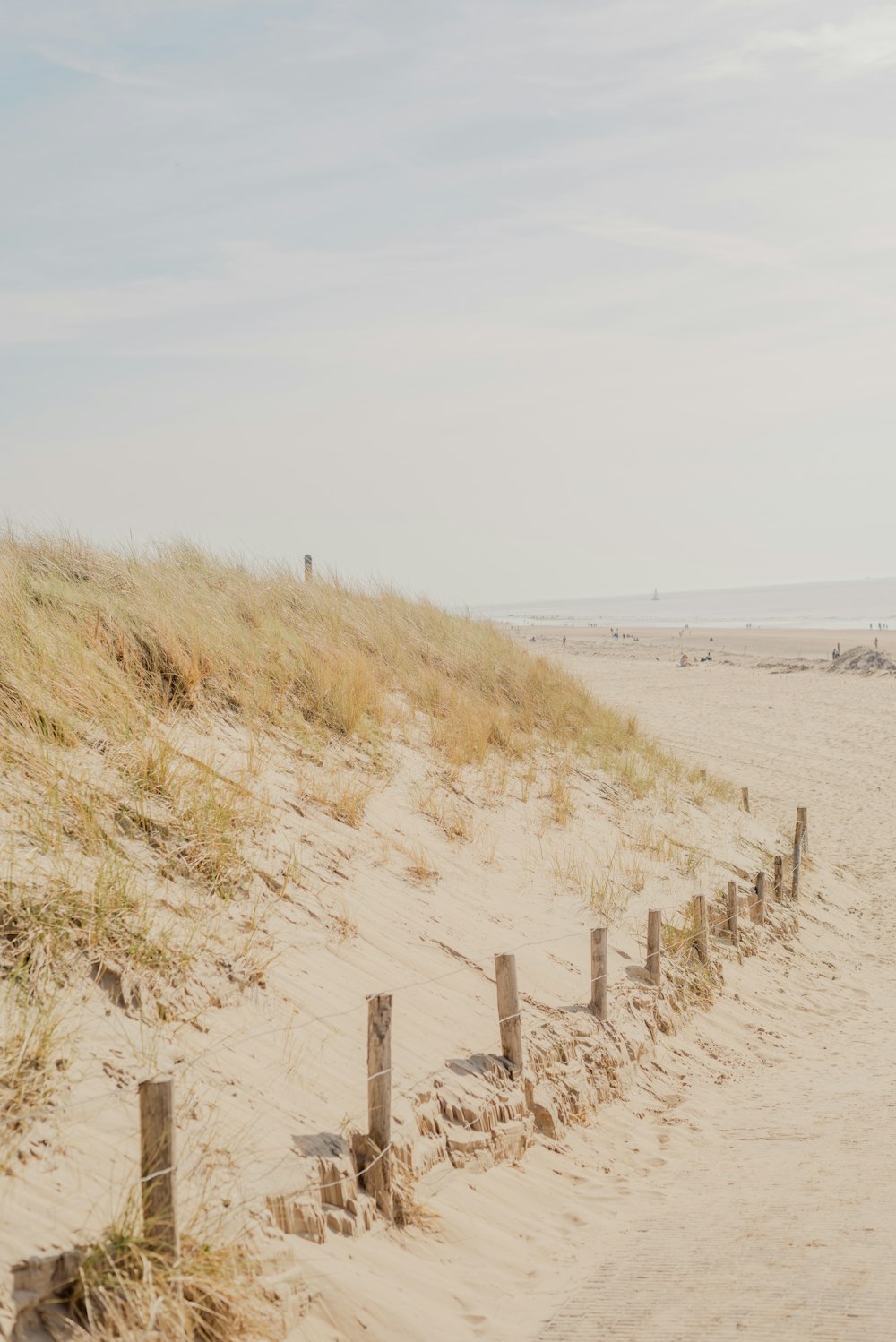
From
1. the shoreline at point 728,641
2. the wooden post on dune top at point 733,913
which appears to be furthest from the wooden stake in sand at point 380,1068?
the shoreline at point 728,641

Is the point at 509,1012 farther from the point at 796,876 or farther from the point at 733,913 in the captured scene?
the point at 796,876

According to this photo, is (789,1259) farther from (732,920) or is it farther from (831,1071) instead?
(732,920)

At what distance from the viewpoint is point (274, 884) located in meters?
7.32

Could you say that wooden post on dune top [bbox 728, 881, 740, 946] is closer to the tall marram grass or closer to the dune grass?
the dune grass

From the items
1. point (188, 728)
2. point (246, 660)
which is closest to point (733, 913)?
point (246, 660)

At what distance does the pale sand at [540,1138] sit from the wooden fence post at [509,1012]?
215 mm

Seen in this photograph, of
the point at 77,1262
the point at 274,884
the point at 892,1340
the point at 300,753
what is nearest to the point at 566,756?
the point at 300,753

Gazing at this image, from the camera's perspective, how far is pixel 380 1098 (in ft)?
17.4

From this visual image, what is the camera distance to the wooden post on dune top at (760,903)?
39.6 feet

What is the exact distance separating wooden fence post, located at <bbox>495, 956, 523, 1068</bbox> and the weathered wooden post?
140 cm

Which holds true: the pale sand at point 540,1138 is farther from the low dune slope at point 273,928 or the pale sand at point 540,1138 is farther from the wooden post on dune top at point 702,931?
the wooden post on dune top at point 702,931

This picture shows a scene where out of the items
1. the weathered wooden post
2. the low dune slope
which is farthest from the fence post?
the weathered wooden post

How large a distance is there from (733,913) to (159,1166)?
27.0 feet

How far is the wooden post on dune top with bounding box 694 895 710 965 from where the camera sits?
1020cm
